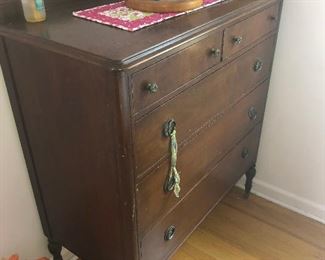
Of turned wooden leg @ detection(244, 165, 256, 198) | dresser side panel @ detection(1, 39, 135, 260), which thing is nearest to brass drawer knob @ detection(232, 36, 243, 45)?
dresser side panel @ detection(1, 39, 135, 260)

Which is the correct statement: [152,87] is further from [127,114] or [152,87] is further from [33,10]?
[33,10]

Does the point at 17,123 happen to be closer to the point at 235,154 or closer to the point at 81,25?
the point at 81,25

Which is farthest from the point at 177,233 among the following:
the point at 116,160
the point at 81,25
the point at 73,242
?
the point at 81,25

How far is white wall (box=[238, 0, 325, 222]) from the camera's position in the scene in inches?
58.4

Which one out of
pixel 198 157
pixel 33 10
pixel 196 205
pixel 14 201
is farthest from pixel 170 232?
pixel 33 10

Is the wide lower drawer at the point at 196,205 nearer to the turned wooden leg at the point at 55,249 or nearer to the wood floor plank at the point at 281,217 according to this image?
the wood floor plank at the point at 281,217

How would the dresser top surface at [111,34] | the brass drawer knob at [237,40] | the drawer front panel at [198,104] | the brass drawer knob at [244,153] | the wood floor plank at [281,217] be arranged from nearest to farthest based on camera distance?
the dresser top surface at [111,34], the drawer front panel at [198,104], the brass drawer knob at [237,40], the brass drawer knob at [244,153], the wood floor plank at [281,217]

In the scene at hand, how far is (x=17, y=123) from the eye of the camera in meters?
1.12

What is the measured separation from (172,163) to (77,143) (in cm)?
28

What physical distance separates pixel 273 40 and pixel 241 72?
1.03 ft

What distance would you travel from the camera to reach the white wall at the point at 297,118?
1.48 meters

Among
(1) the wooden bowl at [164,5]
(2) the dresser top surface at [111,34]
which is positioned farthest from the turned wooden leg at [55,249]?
(1) the wooden bowl at [164,5]

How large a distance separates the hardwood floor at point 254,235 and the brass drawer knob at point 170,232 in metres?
0.43

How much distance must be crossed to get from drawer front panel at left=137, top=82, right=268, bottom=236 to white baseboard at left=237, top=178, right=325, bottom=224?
49 centimetres
